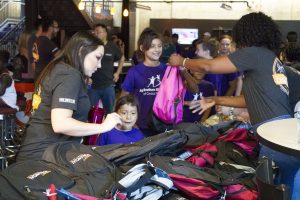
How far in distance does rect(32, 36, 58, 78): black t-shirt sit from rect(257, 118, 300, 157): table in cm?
381

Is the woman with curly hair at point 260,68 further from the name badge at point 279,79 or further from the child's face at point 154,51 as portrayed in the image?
the child's face at point 154,51

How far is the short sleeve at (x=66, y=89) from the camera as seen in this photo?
7.52 feet

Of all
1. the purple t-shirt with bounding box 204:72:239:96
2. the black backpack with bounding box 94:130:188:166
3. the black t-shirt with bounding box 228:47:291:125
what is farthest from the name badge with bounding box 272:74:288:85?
the purple t-shirt with bounding box 204:72:239:96

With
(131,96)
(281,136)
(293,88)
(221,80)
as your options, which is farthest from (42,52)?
(281,136)

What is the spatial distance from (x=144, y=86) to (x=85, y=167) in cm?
172

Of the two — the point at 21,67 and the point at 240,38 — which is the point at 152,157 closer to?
the point at 240,38

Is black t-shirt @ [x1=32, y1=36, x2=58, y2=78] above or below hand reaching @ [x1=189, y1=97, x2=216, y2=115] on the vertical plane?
above

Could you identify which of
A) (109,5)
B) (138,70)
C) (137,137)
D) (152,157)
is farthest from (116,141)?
(109,5)

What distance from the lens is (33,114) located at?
2486mm

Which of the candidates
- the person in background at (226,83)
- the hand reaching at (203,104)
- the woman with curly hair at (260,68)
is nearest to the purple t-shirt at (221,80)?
the person in background at (226,83)

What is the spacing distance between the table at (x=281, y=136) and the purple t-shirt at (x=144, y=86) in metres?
1.44

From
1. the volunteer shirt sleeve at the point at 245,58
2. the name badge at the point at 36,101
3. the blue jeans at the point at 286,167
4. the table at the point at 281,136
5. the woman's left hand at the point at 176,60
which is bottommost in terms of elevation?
the blue jeans at the point at 286,167

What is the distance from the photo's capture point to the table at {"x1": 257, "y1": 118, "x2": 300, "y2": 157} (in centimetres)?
184

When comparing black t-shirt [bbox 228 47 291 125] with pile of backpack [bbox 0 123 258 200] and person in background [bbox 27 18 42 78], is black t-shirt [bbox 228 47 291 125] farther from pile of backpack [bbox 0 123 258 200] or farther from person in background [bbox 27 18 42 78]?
person in background [bbox 27 18 42 78]
